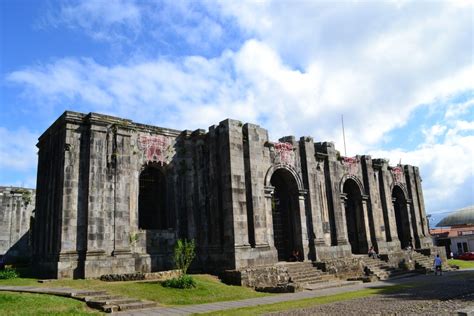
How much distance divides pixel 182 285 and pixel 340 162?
16.6 meters

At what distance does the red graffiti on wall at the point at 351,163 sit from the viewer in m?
28.3

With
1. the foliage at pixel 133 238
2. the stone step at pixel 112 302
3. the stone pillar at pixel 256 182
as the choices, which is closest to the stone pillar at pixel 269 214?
the stone pillar at pixel 256 182

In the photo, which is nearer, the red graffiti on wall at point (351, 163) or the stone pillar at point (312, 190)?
the stone pillar at point (312, 190)

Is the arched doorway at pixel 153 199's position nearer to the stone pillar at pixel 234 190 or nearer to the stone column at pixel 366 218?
the stone pillar at pixel 234 190

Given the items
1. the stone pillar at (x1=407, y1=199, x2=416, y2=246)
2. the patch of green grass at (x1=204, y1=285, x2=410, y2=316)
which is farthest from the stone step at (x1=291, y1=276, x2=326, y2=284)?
the stone pillar at (x1=407, y1=199, x2=416, y2=246)

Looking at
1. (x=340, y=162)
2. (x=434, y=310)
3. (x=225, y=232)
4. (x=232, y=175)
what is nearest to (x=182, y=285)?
(x=225, y=232)

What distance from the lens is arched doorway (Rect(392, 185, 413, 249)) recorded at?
110ft

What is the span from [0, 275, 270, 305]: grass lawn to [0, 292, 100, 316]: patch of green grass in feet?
7.64

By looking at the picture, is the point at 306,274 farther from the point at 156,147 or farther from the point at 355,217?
the point at 355,217

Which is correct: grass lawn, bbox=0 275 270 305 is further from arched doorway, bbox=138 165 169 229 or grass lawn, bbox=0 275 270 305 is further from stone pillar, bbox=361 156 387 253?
stone pillar, bbox=361 156 387 253

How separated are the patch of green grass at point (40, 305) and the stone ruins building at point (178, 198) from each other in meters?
5.15

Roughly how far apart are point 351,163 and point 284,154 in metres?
7.87

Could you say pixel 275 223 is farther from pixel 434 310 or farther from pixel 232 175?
pixel 434 310

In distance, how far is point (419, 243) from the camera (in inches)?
1321
